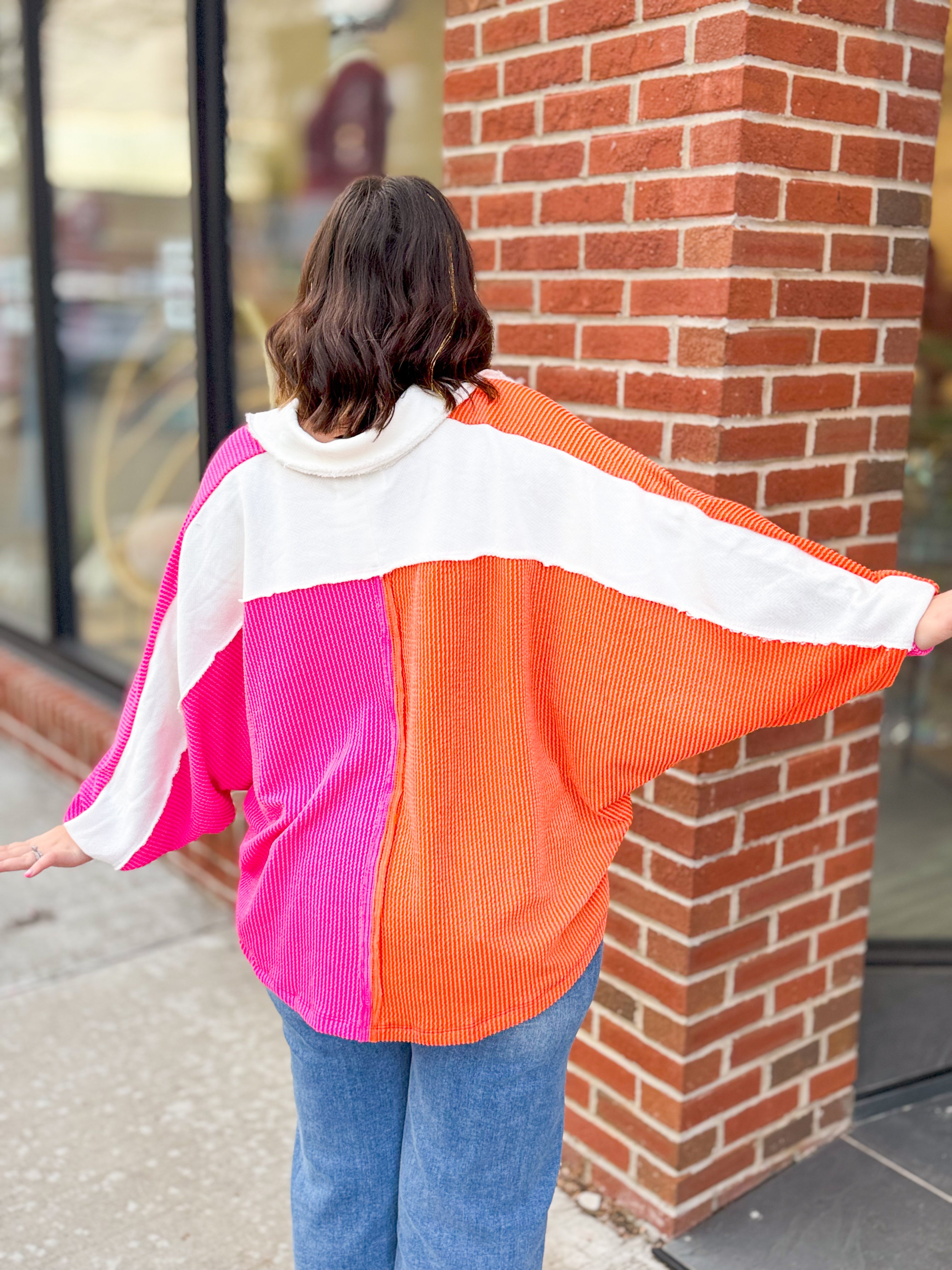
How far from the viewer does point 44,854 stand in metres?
1.79

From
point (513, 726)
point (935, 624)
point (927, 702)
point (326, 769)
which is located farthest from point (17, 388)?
point (935, 624)

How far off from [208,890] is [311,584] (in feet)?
8.91

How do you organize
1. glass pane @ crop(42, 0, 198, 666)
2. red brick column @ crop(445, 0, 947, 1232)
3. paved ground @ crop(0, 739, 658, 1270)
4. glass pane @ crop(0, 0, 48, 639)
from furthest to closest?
1. glass pane @ crop(0, 0, 48, 639)
2. glass pane @ crop(42, 0, 198, 666)
3. paved ground @ crop(0, 739, 658, 1270)
4. red brick column @ crop(445, 0, 947, 1232)

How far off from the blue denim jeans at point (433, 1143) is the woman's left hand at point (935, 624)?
0.63m

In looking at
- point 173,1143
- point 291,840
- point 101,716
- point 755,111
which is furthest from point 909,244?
point 101,716

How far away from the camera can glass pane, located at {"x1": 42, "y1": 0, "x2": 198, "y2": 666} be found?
15.6 feet

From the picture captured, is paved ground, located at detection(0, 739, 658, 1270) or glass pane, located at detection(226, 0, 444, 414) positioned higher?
glass pane, located at detection(226, 0, 444, 414)

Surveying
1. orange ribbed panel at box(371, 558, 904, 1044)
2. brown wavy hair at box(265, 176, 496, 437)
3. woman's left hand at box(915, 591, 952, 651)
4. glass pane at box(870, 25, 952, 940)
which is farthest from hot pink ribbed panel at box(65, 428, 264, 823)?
glass pane at box(870, 25, 952, 940)

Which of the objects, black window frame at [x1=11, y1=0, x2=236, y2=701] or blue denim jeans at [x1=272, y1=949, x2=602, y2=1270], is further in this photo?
black window frame at [x1=11, y1=0, x2=236, y2=701]

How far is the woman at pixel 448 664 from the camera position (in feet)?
4.98

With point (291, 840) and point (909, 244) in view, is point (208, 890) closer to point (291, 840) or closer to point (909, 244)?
point (291, 840)

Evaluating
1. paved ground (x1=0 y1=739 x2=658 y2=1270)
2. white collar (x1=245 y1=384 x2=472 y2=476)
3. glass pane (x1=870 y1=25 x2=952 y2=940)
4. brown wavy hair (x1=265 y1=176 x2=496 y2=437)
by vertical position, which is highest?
brown wavy hair (x1=265 y1=176 x2=496 y2=437)

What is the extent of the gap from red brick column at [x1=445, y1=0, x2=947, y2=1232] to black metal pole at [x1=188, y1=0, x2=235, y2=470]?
125cm

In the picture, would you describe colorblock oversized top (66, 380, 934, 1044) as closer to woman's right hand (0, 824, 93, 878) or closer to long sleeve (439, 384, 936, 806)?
long sleeve (439, 384, 936, 806)
